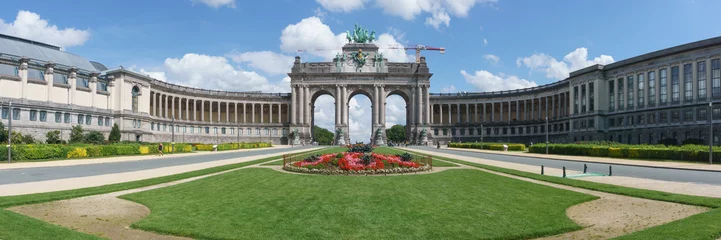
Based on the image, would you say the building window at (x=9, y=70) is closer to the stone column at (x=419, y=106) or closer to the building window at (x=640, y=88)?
the stone column at (x=419, y=106)

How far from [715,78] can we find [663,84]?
880 centimetres

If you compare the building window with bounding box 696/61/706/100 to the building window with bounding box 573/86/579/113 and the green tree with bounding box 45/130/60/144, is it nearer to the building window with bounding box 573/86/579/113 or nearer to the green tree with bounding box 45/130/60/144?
the building window with bounding box 573/86/579/113

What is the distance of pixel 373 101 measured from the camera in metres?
124

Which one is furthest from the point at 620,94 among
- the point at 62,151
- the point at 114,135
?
the point at 114,135

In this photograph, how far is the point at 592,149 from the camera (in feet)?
166

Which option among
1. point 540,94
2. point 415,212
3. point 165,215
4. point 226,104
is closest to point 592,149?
point 415,212

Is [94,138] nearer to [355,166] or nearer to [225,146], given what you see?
[225,146]

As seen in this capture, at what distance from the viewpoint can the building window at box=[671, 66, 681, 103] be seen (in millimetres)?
72875

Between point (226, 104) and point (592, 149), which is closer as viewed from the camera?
point (592, 149)

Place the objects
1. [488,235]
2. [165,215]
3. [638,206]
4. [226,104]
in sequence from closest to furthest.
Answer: [488,235] < [165,215] < [638,206] < [226,104]

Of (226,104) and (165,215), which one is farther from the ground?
(226,104)

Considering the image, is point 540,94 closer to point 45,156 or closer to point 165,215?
point 45,156

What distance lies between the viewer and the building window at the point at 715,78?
218 ft

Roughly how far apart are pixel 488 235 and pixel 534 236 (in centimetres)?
125
